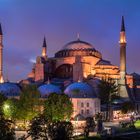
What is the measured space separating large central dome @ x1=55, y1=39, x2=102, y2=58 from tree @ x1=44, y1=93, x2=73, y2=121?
26035 millimetres

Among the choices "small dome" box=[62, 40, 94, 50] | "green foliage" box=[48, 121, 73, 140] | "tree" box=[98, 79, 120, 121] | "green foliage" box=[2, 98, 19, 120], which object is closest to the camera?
"green foliage" box=[48, 121, 73, 140]

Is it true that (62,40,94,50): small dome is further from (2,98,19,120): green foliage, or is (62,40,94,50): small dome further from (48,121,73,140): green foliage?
(48,121,73,140): green foliage

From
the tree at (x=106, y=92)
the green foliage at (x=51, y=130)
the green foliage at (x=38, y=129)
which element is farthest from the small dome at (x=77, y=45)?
the green foliage at (x=51, y=130)

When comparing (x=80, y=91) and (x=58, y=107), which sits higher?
(x=80, y=91)

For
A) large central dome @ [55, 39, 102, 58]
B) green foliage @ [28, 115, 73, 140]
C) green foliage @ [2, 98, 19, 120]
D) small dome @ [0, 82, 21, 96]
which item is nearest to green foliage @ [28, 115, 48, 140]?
green foliage @ [28, 115, 73, 140]

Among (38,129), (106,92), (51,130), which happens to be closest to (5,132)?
(38,129)

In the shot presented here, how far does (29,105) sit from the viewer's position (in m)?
42.1

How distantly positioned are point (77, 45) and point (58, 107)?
29.9m

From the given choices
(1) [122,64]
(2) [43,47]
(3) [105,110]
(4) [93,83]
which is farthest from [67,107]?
(2) [43,47]

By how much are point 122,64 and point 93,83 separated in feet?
17.5

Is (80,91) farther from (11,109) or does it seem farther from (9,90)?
(11,109)

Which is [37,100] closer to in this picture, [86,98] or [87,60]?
[86,98]

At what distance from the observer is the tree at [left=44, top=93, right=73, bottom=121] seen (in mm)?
39169

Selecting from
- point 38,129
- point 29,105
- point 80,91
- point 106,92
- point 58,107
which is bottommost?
point 38,129
